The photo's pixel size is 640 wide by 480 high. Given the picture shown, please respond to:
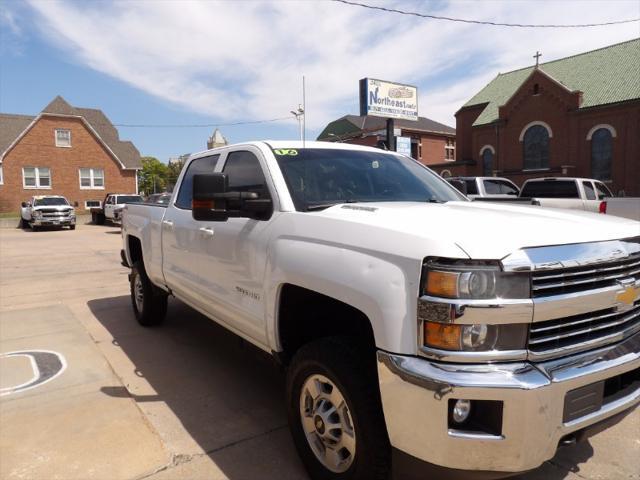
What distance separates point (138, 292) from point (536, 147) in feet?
120

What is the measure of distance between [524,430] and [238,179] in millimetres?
2657

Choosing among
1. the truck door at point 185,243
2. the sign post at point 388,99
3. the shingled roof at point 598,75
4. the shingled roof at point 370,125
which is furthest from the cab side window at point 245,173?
the shingled roof at point 370,125

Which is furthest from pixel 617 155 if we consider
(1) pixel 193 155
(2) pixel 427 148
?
(1) pixel 193 155

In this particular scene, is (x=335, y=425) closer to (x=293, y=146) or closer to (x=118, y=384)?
(x=293, y=146)

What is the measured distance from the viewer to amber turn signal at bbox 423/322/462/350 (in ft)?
6.42

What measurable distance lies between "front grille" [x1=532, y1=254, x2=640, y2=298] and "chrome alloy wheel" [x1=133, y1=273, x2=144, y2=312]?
4926mm

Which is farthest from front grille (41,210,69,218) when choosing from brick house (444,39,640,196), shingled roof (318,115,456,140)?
shingled roof (318,115,456,140)

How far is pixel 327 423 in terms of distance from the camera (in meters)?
2.51

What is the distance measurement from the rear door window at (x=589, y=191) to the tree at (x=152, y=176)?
2948 inches

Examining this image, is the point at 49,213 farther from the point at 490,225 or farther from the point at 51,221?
the point at 490,225

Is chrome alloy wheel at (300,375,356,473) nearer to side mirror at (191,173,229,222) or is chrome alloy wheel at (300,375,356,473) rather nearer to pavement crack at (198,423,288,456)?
pavement crack at (198,423,288,456)

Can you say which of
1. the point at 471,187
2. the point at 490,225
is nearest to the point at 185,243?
the point at 490,225

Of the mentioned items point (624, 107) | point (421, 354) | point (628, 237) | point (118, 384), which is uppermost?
point (624, 107)

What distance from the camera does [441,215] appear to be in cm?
253
